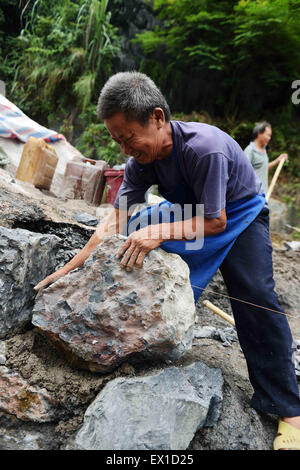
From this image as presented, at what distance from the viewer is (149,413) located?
→ 130cm

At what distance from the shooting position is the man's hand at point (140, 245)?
1.46 meters

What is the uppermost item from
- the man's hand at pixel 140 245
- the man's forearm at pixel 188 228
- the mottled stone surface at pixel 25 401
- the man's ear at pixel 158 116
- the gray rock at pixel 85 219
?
the man's ear at pixel 158 116

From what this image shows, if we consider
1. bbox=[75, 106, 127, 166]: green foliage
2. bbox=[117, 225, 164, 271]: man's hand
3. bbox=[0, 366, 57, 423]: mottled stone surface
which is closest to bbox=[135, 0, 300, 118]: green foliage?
bbox=[75, 106, 127, 166]: green foliage

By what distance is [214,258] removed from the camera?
1673 millimetres

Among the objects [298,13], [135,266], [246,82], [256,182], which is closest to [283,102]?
[246,82]

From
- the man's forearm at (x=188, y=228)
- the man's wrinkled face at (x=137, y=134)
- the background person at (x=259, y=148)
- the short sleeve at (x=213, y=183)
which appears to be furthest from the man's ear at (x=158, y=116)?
the background person at (x=259, y=148)

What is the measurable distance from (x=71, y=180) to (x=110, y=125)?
2963 mm

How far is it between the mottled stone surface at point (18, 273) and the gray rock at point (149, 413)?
616mm

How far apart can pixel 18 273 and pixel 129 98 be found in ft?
3.34

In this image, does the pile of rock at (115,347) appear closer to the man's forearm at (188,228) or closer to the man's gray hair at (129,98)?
the man's forearm at (188,228)

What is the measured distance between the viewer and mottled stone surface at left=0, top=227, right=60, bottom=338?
163 cm

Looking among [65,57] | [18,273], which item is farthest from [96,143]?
[18,273]

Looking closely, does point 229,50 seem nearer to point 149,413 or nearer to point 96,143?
point 96,143

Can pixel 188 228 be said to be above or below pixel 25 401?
above
